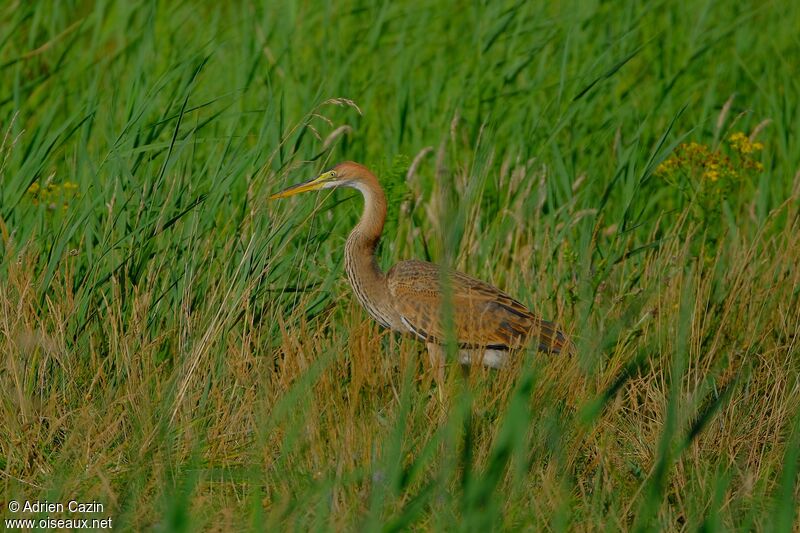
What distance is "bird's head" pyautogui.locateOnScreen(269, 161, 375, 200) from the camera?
16.4 ft

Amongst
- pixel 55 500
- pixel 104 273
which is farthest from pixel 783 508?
pixel 104 273

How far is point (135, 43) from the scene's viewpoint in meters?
6.23

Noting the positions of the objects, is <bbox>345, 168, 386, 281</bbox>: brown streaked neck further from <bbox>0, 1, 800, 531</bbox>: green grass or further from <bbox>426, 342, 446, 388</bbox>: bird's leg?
<bbox>426, 342, 446, 388</bbox>: bird's leg

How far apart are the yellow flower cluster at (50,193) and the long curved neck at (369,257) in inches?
43.7

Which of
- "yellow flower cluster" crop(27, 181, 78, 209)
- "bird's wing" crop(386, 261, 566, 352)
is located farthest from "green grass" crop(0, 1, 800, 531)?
"bird's wing" crop(386, 261, 566, 352)

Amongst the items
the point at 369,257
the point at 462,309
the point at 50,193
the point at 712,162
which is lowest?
the point at 462,309

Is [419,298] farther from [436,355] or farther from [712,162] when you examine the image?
[712,162]

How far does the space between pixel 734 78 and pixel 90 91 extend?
3.43m

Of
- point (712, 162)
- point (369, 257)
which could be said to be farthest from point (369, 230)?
point (712, 162)

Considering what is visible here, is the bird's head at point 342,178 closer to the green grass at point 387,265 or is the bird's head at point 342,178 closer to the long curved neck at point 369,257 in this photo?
the long curved neck at point 369,257

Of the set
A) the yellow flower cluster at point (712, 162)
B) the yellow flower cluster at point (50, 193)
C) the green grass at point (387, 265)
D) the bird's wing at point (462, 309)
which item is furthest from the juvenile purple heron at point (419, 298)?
the yellow flower cluster at point (712, 162)

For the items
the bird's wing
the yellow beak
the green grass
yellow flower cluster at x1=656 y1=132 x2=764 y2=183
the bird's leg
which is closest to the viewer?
the green grass

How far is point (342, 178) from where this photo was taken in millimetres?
5051

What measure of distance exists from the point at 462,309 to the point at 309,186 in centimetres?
79
